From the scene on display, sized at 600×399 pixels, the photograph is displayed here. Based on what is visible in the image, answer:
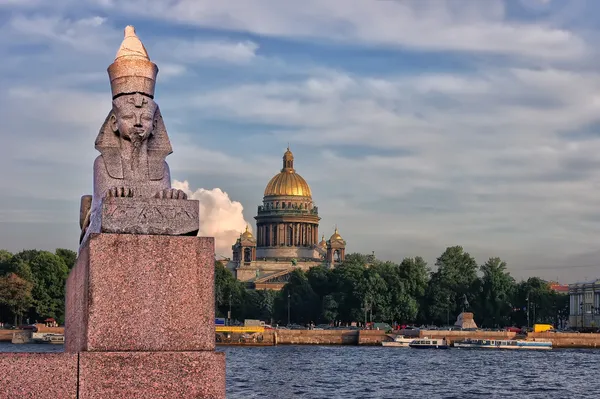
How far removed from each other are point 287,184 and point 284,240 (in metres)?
8.49

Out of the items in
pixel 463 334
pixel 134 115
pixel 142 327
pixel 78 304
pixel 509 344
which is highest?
pixel 134 115

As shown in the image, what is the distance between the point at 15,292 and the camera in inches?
3179

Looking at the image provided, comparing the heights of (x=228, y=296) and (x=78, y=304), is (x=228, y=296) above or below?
below

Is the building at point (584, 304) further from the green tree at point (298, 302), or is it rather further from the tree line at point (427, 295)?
the green tree at point (298, 302)

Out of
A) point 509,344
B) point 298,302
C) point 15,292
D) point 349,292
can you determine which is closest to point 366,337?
point 509,344

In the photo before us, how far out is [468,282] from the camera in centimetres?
10000

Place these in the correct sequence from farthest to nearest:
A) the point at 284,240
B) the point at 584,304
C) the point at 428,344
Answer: the point at 284,240 → the point at 584,304 → the point at 428,344

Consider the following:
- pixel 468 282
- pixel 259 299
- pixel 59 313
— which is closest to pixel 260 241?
pixel 259 299

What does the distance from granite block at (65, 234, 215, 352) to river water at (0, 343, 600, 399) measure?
2718 cm

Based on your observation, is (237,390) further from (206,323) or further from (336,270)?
(336,270)

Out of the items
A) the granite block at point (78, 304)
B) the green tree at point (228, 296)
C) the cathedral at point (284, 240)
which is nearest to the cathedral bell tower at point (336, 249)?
the cathedral at point (284, 240)

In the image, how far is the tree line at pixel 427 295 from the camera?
97562 mm

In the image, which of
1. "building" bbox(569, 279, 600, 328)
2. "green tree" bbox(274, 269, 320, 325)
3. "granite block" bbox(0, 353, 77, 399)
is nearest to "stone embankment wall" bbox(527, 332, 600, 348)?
"building" bbox(569, 279, 600, 328)

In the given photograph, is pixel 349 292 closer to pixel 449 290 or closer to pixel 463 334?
pixel 449 290
